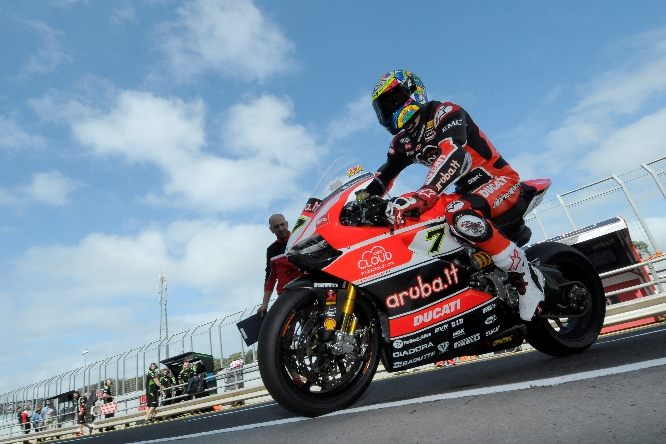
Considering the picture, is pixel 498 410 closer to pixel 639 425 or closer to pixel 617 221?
pixel 639 425

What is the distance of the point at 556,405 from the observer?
201 cm

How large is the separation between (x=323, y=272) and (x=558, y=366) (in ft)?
5.75

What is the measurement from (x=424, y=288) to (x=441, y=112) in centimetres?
135

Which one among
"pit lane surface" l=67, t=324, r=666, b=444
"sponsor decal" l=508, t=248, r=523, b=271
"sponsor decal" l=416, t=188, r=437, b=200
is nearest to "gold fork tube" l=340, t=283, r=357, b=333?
"pit lane surface" l=67, t=324, r=666, b=444

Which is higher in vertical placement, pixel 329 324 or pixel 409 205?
pixel 409 205

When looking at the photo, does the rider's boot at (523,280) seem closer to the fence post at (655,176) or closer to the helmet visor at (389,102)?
the helmet visor at (389,102)

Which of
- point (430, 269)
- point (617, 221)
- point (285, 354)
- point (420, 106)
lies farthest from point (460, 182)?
point (617, 221)

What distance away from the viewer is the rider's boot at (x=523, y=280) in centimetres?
329

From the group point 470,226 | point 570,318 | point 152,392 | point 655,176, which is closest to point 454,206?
point 470,226

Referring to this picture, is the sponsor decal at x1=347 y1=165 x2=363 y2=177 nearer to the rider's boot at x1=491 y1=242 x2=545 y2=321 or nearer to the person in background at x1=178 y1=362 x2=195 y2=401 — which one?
the rider's boot at x1=491 y1=242 x2=545 y2=321

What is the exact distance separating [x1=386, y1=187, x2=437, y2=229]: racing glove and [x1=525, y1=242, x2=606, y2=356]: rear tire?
1259mm

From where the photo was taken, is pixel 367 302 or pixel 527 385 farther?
pixel 367 302

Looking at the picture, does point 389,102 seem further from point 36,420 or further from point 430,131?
point 36,420

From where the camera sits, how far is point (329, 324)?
276 cm
